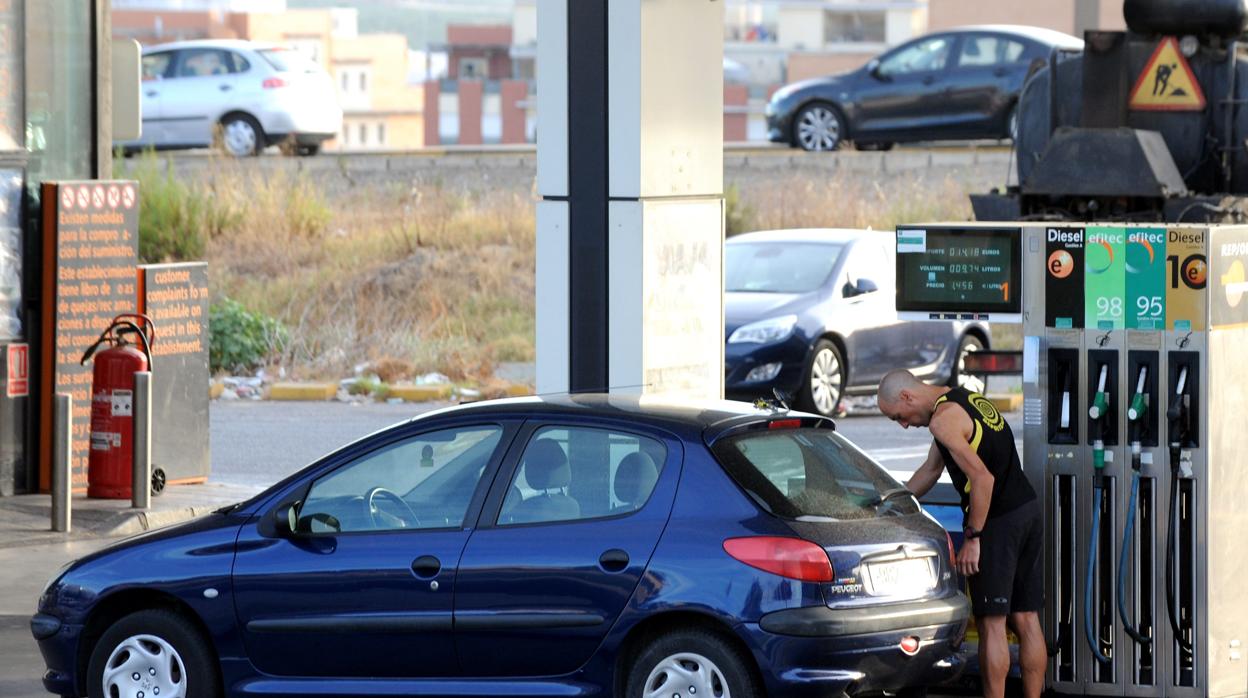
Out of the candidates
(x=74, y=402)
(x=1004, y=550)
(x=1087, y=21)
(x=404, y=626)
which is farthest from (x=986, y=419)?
(x=1087, y=21)

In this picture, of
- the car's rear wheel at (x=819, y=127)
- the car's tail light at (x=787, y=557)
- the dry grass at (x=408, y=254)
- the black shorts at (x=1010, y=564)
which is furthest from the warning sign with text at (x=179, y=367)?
the car's rear wheel at (x=819, y=127)

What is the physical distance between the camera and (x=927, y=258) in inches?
350

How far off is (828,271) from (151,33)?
120193 millimetres

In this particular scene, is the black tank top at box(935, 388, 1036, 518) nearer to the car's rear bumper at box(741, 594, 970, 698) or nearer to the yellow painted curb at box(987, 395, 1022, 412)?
the car's rear bumper at box(741, 594, 970, 698)

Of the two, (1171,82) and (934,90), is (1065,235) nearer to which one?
(1171,82)

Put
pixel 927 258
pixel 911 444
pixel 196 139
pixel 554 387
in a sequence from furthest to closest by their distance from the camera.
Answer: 1. pixel 196 139
2. pixel 911 444
3. pixel 554 387
4. pixel 927 258

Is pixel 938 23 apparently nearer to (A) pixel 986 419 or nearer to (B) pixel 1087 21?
(B) pixel 1087 21

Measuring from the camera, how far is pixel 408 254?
83.1 feet

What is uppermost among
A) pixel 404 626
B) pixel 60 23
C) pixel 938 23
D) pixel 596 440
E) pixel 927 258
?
pixel 938 23

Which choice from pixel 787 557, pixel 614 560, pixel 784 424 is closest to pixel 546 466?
pixel 614 560

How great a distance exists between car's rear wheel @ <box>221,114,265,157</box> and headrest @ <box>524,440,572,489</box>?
79.5 ft

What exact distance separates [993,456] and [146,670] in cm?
330

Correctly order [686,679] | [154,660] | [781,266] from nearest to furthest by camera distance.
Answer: [686,679], [154,660], [781,266]

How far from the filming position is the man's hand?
7.97m
